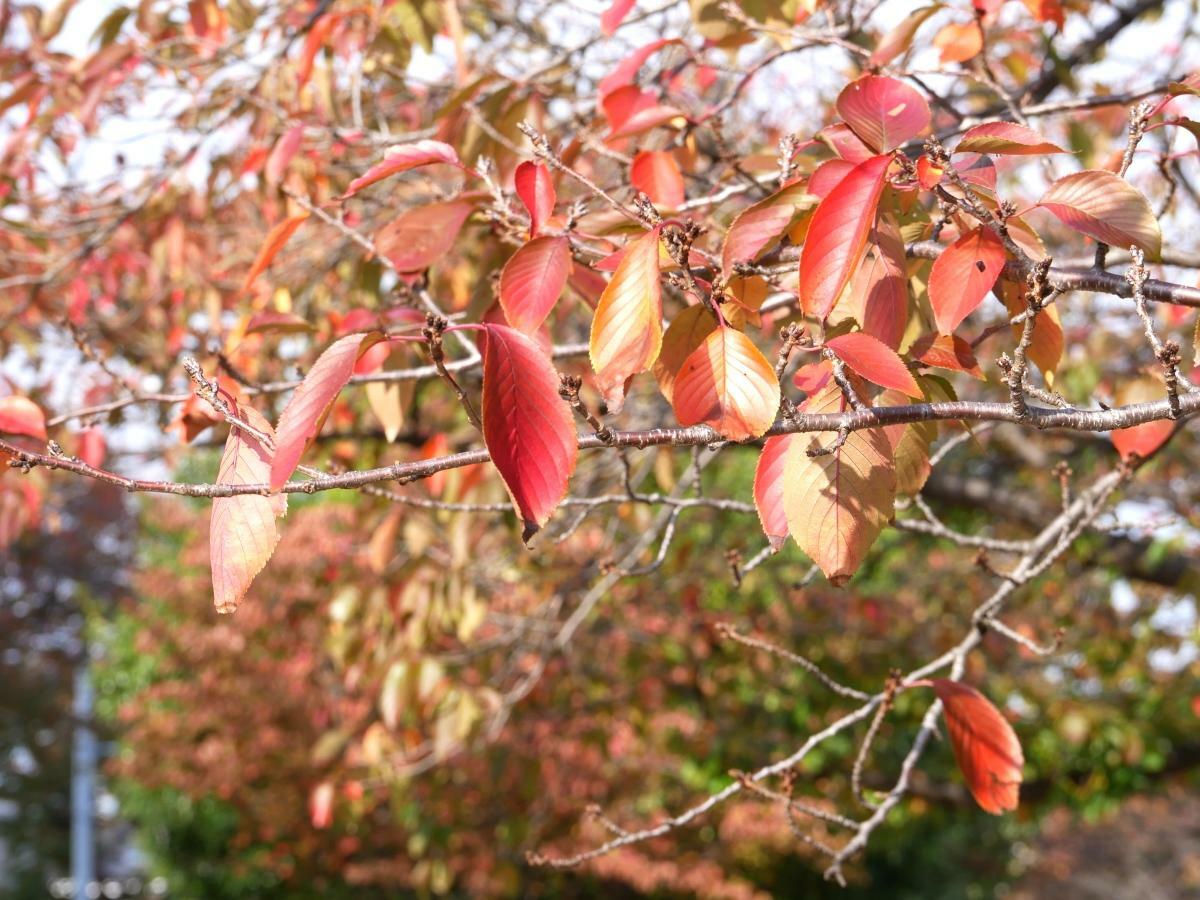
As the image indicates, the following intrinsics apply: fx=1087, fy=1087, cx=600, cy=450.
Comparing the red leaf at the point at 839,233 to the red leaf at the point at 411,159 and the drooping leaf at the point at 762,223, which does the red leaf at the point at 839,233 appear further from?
the red leaf at the point at 411,159

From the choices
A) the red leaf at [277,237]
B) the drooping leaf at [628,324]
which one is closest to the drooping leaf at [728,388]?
the drooping leaf at [628,324]

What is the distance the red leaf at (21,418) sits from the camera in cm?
136

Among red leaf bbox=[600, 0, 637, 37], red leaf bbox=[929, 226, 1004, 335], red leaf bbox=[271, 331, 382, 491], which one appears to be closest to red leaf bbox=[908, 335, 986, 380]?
red leaf bbox=[929, 226, 1004, 335]

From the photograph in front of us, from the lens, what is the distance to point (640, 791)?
6.07m

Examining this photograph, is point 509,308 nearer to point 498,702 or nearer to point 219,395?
point 219,395

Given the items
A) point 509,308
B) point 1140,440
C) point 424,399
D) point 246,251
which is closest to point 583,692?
point 424,399

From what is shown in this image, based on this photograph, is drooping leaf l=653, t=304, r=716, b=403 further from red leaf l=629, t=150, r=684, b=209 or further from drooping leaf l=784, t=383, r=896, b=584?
red leaf l=629, t=150, r=684, b=209

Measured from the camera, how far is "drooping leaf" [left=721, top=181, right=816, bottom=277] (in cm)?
107

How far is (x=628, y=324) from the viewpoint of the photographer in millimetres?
920

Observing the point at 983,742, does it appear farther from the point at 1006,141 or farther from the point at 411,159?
the point at 411,159

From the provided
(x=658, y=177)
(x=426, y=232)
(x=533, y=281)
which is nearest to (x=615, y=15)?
(x=658, y=177)

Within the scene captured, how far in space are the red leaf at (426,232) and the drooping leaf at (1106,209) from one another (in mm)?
710

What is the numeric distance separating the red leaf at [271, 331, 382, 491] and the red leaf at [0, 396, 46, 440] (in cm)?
69

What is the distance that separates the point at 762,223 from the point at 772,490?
0.27 metres
